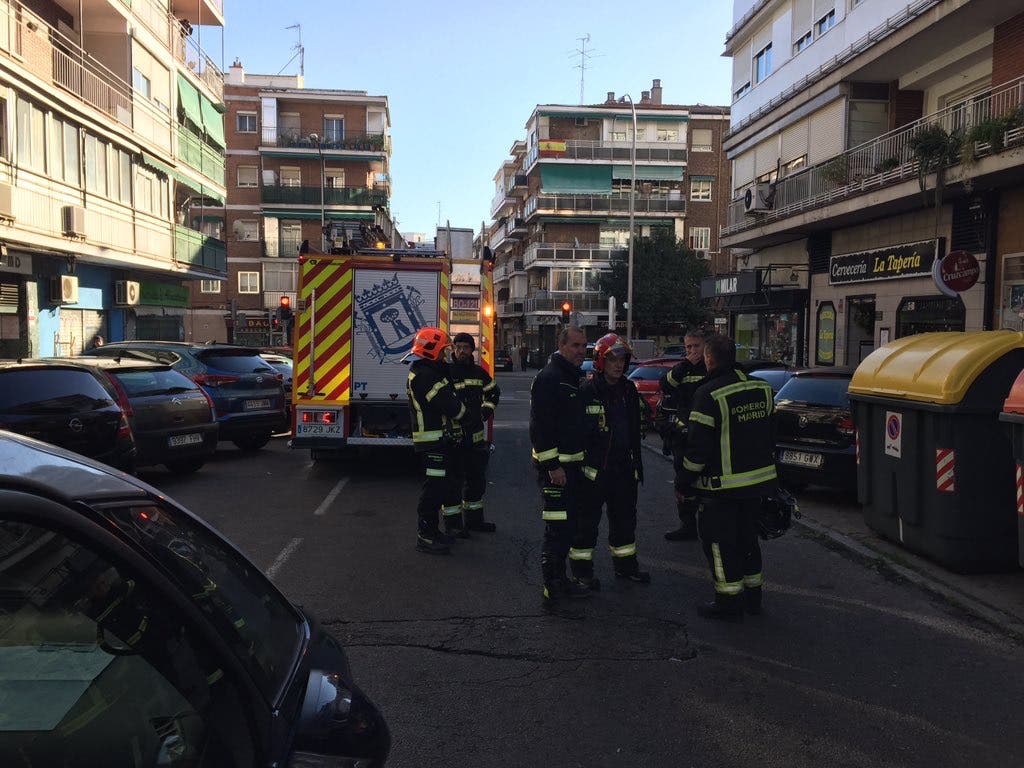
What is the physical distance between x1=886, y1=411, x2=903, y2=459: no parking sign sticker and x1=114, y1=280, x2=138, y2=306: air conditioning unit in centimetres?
2003

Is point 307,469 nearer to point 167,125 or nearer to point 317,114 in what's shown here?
point 167,125

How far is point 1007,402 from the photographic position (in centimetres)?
501

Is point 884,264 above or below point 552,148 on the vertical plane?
below

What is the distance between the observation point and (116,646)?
1696 millimetres

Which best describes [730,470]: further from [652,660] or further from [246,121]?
[246,121]

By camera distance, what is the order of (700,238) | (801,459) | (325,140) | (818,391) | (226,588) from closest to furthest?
(226,588) → (801,459) → (818,391) → (325,140) → (700,238)

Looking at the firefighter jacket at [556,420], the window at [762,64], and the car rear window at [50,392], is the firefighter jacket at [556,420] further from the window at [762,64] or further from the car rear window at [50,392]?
the window at [762,64]

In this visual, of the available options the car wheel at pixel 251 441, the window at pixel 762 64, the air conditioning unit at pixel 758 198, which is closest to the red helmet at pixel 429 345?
the car wheel at pixel 251 441

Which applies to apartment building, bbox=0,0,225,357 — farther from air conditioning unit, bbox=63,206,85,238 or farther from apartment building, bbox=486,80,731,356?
apartment building, bbox=486,80,731,356

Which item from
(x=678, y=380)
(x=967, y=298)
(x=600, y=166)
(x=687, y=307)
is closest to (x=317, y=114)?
(x=600, y=166)

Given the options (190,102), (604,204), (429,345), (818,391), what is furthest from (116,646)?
(604,204)

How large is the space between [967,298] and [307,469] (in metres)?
12.4

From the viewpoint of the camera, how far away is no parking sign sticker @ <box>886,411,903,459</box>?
6.45m

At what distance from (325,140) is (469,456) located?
142ft
